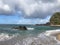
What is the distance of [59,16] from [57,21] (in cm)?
731

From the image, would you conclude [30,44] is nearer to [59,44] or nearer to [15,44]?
[15,44]

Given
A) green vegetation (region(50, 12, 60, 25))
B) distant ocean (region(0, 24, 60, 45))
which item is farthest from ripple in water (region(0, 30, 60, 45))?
green vegetation (region(50, 12, 60, 25))

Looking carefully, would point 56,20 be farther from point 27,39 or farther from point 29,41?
point 29,41

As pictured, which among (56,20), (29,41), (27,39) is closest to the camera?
(29,41)

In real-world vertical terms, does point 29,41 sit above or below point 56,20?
below

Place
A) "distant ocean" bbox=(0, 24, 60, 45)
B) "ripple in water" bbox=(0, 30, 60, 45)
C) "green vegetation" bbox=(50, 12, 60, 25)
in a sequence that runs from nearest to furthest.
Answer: "ripple in water" bbox=(0, 30, 60, 45), "distant ocean" bbox=(0, 24, 60, 45), "green vegetation" bbox=(50, 12, 60, 25)

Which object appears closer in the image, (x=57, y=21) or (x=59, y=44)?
(x=59, y=44)

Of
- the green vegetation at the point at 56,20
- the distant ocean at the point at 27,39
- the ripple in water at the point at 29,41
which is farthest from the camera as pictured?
the green vegetation at the point at 56,20

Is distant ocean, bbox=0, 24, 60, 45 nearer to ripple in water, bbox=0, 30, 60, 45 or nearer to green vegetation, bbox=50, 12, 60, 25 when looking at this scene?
ripple in water, bbox=0, 30, 60, 45

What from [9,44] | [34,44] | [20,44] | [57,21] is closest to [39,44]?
[34,44]

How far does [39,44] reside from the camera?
63.3 feet

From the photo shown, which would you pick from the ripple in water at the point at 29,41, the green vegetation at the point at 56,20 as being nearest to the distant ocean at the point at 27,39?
the ripple in water at the point at 29,41

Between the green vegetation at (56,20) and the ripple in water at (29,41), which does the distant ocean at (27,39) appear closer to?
the ripple in water at (29,41)

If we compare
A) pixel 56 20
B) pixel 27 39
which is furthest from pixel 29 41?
pixel 56 20
